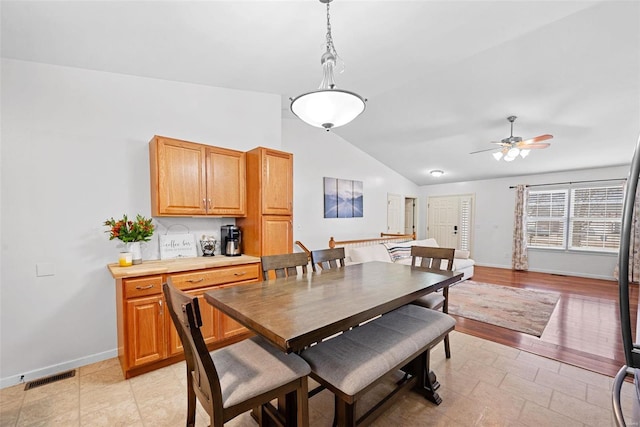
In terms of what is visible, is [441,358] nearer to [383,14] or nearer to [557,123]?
[383,14]

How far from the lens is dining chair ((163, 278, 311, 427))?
119cm

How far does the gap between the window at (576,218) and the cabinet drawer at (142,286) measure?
7.79m

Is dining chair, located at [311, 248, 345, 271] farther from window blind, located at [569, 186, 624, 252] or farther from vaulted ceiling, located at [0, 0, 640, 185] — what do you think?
window blind, located at [569, 186, 624, 252]

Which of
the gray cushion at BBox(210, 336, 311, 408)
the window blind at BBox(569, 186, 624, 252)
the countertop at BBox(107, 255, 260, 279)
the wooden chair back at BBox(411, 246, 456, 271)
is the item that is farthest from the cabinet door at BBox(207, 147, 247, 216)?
the window blind at BBox(569, 186, 624, 252)

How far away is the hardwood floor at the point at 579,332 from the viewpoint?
102 inches

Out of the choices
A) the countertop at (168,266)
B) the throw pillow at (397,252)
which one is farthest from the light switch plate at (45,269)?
the throw pillow at (397,252)

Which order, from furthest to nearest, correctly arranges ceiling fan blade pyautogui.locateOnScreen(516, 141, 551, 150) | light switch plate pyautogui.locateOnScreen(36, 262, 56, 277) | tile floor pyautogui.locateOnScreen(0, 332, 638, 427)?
ceiling fan blade pyautogui.locateOnScreen(516, 141, 551, 150) < light switch plate pyautogui.locateOnScreen(36, 262, 56, 277) < tile floor pyautogui.locateOnScreen(0, 332, 638, 427)

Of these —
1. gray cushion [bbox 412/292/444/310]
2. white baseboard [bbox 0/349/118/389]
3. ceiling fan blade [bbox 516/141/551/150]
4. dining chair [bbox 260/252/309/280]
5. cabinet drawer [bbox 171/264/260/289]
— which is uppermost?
ceiling fan blade [bbox 516/141/551/150]

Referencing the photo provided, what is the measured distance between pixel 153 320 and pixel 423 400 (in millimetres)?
2278

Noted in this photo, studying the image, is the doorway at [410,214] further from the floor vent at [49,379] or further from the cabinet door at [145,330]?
the floor vent at [49,379]

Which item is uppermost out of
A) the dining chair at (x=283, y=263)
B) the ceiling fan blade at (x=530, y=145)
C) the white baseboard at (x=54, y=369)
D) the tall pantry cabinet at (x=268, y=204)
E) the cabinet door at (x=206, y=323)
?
the ceiling fan blade at (x=530, y=145)

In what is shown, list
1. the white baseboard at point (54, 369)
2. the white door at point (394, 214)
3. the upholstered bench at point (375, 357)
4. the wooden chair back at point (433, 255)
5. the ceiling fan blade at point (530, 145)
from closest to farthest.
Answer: the upholstered bench at point (375, 357), the white baseboard at point (54, 369), the wooden chair back at point (433, 255), the ceiling fan blade at point (530, 145), the white door at point (394, 214)

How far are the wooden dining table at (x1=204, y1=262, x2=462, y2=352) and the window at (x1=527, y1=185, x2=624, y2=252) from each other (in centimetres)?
592

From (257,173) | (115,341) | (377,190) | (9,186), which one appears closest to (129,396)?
(115,341)
